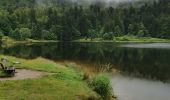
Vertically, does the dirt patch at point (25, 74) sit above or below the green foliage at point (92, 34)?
above

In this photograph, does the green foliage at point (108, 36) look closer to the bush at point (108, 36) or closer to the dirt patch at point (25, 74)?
the bush at point (108, 36)

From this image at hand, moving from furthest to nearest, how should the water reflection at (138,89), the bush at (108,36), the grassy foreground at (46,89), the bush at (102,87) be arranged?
the bush at (108,36) < the water reflection at (138,89) < the bush at (102,87) < the grassy foreground at (46,89)

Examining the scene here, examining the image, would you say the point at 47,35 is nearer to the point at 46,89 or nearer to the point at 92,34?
the point at 92,34

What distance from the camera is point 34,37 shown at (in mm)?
174250

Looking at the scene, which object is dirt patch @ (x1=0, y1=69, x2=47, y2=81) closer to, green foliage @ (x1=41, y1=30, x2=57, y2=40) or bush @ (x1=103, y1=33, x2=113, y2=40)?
green foliage @ (x1=41, y1=30, x2=57, y2=40)

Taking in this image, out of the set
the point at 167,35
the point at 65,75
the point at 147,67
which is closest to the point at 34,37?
the point at 167,35

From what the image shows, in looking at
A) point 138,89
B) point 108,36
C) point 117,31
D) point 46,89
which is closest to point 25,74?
point 46,89

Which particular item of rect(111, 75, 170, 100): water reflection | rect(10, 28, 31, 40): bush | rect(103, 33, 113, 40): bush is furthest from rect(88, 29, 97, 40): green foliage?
rect(111, 75, 170, 100): water reflection

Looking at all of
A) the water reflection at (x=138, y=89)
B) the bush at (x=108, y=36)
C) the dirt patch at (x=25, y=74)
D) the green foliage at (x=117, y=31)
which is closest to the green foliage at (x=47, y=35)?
the bush at (x=108, y=36)

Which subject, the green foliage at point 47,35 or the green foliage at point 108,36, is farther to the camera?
the green foliage at point 108,36

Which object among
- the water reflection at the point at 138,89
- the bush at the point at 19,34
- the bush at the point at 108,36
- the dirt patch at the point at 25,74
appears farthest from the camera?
the bush at the point at 108,36

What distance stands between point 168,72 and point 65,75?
995 inches

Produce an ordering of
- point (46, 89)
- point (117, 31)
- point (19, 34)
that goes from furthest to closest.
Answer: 1. point (117, 31)
2. point (19, 34)
3. point (46, 89)

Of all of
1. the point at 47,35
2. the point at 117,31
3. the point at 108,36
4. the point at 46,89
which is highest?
the point at 46,89
